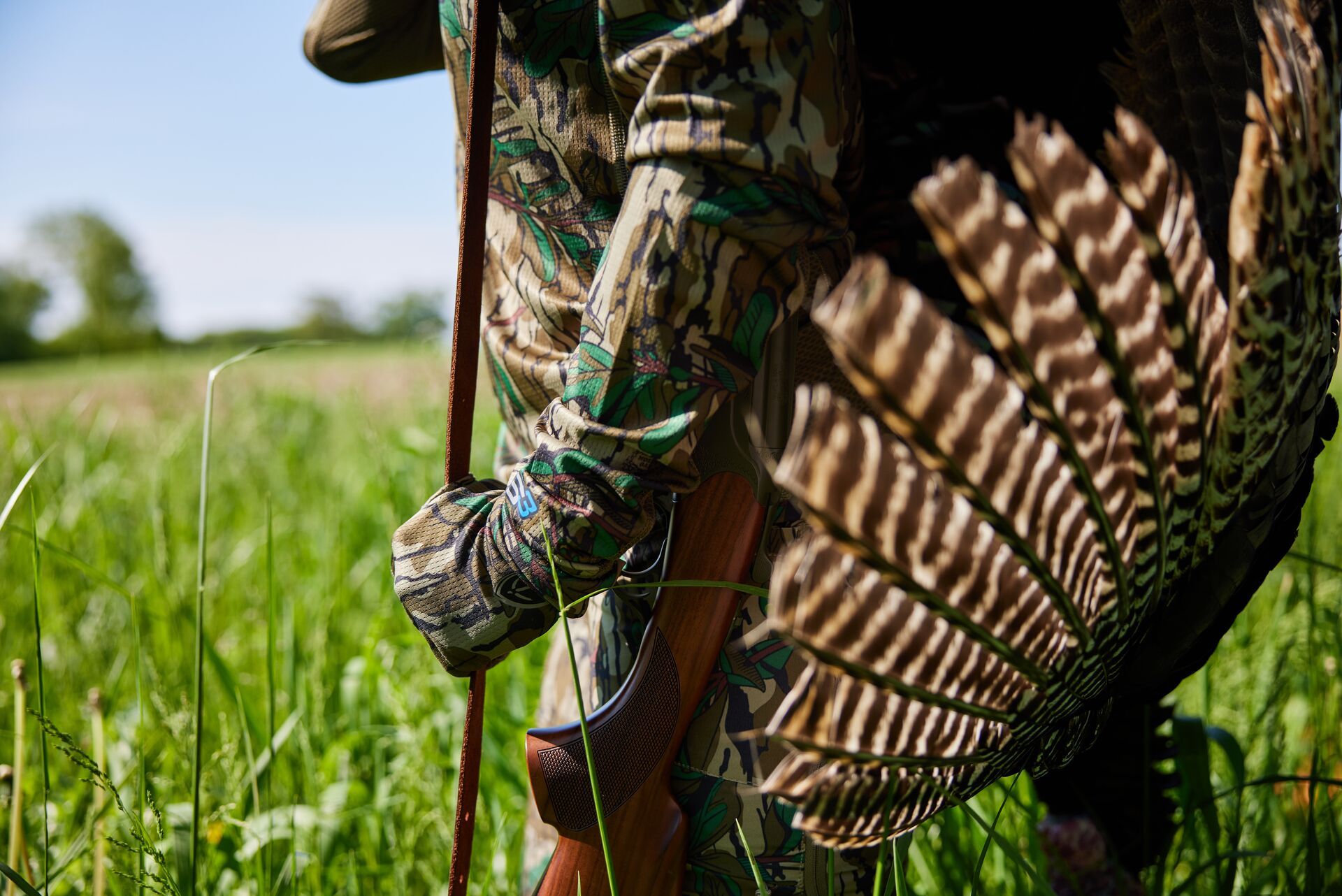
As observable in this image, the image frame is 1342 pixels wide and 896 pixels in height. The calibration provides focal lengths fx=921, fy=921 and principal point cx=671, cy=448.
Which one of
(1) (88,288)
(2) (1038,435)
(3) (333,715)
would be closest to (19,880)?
(2) (1038,435)

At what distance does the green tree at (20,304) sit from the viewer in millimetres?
43688

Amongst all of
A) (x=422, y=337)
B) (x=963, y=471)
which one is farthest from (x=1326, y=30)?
(x=422, y=337)

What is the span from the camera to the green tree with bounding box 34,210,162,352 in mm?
47969

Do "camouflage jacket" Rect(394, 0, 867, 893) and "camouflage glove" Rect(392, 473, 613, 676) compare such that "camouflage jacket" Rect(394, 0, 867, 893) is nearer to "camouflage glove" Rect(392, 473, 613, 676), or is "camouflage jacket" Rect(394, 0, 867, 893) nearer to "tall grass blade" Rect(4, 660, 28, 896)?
"camouflage glove" Rect(392, 473, 613, 676)

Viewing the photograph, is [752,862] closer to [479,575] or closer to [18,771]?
[479,575]

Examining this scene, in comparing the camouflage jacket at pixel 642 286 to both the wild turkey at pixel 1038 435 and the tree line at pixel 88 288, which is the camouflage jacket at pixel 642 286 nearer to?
the wild turkey at pixel 1038 435

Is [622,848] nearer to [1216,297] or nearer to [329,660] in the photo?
[1216,297]

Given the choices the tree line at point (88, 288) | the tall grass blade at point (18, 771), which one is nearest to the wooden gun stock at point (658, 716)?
the tall grass blade at point (18, 771)

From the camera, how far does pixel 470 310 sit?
0.80 m

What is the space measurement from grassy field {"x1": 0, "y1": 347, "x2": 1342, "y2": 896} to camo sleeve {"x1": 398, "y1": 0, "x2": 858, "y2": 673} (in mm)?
387

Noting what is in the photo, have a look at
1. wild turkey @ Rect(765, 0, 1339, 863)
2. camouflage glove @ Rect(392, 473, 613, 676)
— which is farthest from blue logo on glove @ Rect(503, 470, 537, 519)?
wild turkey @ Rect(765, 0, 1339, 863)

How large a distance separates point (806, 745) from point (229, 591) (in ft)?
8.39

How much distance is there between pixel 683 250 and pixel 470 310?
24 cm

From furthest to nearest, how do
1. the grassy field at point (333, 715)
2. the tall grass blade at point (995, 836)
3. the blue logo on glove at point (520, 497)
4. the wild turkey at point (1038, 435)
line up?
the grassy field at point (333, 715) < the blue logo on glove at point (520, 497) < the tall grass blade at point (995, 836) < the wild turkey at point (1038, 435)
